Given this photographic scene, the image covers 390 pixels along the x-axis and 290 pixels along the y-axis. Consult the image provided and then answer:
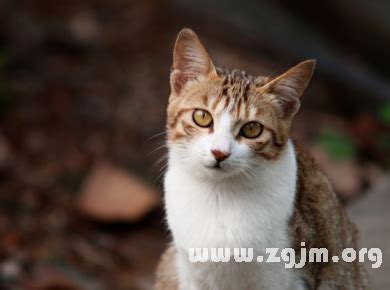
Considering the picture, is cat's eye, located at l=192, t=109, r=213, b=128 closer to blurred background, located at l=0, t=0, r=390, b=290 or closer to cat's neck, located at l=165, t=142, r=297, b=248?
cat's neck, located at l=165, t=142, r=297, b=248

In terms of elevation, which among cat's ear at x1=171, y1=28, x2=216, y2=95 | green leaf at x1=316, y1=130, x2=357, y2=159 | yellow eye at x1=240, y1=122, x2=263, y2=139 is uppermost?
green leaf at x1=316, y1=130, x2=357, y2=159

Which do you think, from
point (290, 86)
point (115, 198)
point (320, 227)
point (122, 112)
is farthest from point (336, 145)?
point (290, 86)

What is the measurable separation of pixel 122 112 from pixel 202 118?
5.06 meters

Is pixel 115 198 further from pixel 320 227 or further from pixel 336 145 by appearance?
pixel 320 227

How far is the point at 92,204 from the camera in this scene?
7367 mm

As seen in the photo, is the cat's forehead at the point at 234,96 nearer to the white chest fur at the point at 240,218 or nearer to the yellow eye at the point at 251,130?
the yellow eye at the point at 251,130

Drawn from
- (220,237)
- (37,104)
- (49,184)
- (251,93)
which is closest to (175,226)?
(220,237)

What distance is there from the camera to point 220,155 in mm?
3629

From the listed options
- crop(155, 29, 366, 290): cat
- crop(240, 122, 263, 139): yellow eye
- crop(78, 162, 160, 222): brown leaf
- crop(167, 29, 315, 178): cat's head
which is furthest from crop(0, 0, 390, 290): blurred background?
crop(240, 122, 263, 139): yellow eye

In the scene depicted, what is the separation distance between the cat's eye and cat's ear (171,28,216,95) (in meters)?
0.29

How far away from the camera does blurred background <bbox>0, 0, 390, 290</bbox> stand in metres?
7.07

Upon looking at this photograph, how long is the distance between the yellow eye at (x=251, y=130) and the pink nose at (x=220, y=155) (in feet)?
0.65

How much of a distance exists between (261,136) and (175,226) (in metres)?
0.70

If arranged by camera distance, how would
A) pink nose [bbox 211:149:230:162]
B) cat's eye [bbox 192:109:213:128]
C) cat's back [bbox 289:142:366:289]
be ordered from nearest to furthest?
pink nose [bbox 211:149:230:162] → cat's eye [bbox 192:109:213:128] → cat's back [bbox 289:142:366:289]
